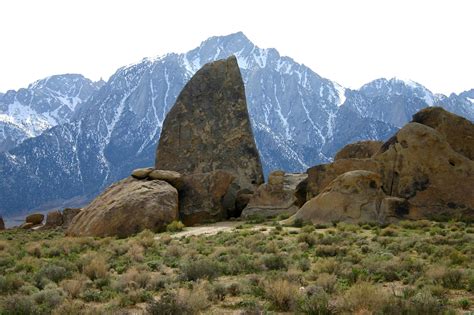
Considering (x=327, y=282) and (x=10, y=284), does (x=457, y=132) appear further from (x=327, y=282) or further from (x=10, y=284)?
(x=10, y=284)

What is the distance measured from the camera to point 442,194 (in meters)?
25.7

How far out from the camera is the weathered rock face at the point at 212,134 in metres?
39.9

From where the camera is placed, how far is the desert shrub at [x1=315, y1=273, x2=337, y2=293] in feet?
37.3

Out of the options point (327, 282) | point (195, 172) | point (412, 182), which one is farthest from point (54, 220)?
point (327, 282)

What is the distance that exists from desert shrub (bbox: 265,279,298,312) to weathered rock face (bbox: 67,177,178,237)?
15665 mm

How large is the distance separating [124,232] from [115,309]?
15.1 metres

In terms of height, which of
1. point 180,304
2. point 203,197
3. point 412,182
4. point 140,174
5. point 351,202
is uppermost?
point 140,174

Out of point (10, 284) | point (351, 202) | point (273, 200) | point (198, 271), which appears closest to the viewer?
point (10, 284)

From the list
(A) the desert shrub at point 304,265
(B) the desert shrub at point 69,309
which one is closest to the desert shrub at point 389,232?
(A) the desert shrub at point 304,265

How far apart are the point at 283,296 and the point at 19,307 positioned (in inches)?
197

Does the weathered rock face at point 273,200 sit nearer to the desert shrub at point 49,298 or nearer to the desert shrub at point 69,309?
the desert shrub at point 49,298

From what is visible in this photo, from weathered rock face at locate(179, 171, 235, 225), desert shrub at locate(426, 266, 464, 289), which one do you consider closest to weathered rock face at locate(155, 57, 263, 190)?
weathered rock face at locate(179, 171, 235, 225)

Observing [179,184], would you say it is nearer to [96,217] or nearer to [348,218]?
[96,217]

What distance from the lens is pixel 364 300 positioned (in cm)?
957
